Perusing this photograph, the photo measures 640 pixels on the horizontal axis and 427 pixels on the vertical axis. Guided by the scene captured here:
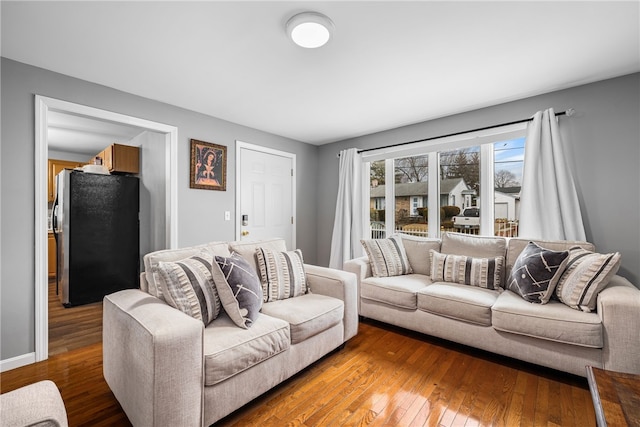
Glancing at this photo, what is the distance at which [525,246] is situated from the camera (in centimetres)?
258

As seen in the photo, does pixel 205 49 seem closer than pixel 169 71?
Yes

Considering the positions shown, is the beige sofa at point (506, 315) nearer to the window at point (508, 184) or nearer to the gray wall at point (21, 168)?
the window at point (508, 184)

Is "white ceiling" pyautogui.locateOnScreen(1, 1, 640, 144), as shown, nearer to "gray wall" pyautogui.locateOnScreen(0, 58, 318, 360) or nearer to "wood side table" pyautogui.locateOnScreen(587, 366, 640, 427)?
"gray wall" pyautogui.locateOnScreen(0, 58, 318, 360)

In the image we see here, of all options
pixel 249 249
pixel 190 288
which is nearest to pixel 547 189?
pixel 249 249

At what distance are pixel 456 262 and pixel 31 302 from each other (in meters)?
3.59

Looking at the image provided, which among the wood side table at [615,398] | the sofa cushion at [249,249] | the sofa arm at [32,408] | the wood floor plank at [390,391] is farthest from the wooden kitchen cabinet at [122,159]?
the wood side table at [615,398]

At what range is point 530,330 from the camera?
1999mm

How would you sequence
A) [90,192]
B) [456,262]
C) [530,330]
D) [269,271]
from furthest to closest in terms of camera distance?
1. [90,192]
2. [456,262]
3. [269,271]
4. [530,330]

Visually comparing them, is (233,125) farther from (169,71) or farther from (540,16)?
(540,16)

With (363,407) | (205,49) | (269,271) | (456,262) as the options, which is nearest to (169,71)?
(205,49)

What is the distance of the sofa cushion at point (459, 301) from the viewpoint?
7.29 feet

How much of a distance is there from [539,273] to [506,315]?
43cm

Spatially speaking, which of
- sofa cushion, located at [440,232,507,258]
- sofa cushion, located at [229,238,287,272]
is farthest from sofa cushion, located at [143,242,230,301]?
sofa cushion, located at [440,232,507,258]

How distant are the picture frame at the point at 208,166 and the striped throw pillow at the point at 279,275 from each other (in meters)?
1.48
